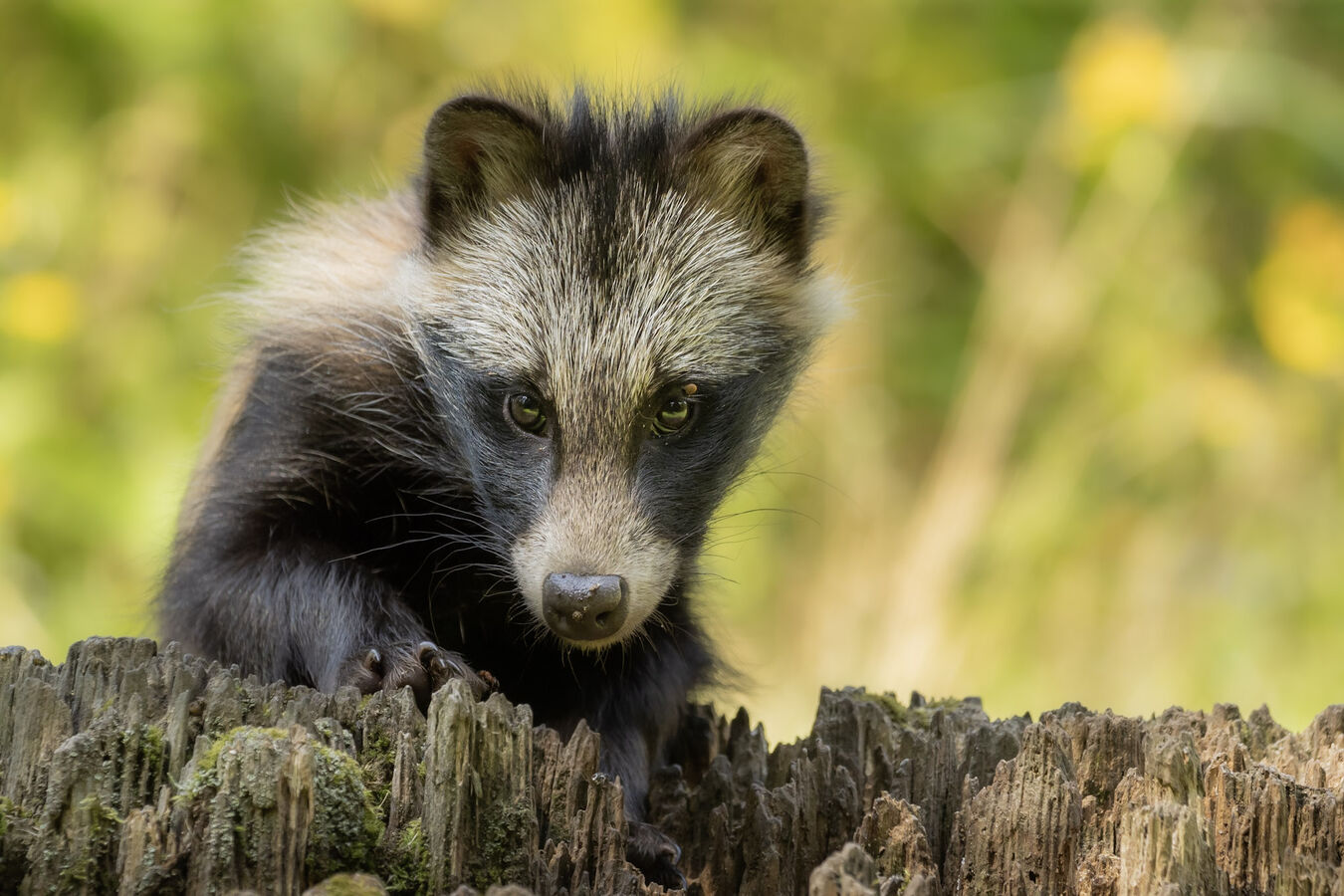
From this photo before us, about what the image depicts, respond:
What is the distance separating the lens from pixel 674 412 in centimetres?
404

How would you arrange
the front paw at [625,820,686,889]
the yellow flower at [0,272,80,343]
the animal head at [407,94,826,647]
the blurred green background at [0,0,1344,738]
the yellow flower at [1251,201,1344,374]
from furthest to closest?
the yellow flower at [1251,201,1344,374]
the blurred green background at [0,0,1344,738]
the yellow flower at [0,272,80,343]
the animal head at [407,94,826,647]
the front paw at [625,820,686,889]

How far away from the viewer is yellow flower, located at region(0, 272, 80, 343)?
739 centimetres

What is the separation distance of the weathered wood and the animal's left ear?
1895 millimetres

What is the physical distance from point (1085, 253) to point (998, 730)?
545 cm

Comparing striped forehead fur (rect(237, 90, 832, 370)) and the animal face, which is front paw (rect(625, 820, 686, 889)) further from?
striped forehead fur (rect(237, 90, 832, 370))

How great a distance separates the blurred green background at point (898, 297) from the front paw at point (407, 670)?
3.58 metres

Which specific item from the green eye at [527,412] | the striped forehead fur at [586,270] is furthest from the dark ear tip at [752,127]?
the green eye at [527,412]

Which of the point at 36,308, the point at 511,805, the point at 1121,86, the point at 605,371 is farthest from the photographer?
the point at 1121,86

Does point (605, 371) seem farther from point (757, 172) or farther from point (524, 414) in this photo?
point (757, 172)

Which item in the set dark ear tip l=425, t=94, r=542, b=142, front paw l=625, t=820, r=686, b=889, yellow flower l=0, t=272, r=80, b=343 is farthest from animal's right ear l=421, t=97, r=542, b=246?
yellow flower l=0, t=272, r=80, b=343

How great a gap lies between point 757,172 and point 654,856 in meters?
2.23

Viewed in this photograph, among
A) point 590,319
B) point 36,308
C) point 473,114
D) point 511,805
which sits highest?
point 36,308

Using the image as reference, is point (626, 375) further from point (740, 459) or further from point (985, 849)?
point (985, 849)

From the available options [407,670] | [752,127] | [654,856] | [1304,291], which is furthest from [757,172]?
[1304,291]
